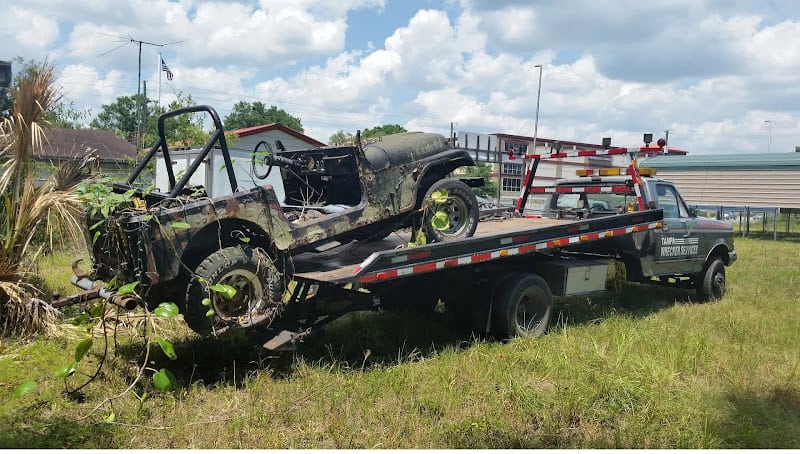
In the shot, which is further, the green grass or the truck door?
the truck door

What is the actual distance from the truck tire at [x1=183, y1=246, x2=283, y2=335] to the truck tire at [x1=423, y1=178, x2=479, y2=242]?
1747 mm

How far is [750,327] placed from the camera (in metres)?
7.49

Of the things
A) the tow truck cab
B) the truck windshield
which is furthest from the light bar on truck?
the truck windshield

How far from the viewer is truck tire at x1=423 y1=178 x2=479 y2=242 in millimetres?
6281

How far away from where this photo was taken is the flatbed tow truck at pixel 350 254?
486 cm

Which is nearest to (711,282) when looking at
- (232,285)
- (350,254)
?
(350,254)

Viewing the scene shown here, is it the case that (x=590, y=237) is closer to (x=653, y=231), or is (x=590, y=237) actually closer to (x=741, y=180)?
(x=653, y=231)

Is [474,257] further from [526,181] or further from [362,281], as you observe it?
[526,181]

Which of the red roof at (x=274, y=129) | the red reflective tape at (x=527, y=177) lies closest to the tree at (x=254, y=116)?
the red roof at (x=274, y=129)

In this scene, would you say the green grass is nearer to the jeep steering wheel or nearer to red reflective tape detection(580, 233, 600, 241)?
red reflective tape detection(580, 233, 600, 241)

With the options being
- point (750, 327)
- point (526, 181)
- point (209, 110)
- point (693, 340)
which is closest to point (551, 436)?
point (693, 340)

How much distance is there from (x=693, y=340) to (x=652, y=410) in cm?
230

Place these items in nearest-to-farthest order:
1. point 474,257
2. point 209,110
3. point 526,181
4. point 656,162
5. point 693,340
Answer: point 209,110, point 474,257, point 693,340, point 526,181, point 656,162

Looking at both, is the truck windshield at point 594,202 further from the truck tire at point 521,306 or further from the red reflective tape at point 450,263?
the red reflective tape at point 450,263
